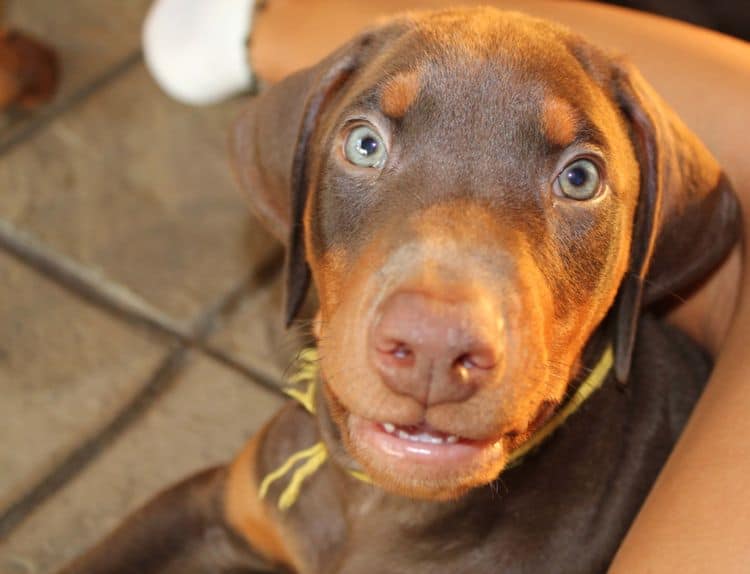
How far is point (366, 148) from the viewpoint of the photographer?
2369 millimetres

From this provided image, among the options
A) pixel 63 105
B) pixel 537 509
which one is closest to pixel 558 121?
pixel 537 509

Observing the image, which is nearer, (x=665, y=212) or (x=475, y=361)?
(x=475, y=361)

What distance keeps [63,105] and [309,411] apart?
289cm

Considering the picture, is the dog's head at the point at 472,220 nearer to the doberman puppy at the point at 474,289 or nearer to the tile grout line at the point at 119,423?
the doberman puppy at the point at 474,289

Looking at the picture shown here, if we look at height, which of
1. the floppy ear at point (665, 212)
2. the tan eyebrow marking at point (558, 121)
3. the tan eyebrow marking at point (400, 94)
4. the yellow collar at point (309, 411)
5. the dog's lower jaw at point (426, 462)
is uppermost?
the tan eyebrow marking at point (558, 121)

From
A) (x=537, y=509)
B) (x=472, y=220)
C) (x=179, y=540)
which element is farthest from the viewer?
(x=179, y=540)

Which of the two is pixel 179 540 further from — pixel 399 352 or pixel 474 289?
pixel 474 289

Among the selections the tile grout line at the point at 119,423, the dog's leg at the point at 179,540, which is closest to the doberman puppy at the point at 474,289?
the dog's leg at the point at 179,540

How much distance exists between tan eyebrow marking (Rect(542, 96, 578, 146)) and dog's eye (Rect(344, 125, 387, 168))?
1.19ft

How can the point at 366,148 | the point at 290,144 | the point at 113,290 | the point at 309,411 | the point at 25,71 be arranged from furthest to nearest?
the point at 25,71 → the point at 113,290 → the point at 309,411 → the point at 290,144 → the point at 366,148

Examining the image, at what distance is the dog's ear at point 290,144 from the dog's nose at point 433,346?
0.81 m

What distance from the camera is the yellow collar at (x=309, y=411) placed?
2629 millimetres

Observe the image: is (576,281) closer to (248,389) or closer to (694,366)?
(694,366)

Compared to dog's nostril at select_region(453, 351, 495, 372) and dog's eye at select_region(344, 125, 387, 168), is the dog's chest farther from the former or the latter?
dog's eye at select_region(344, 125, 387, 168)
